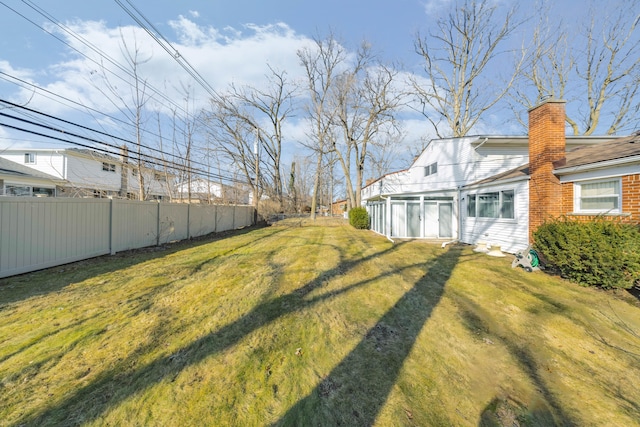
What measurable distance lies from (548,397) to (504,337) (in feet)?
3.65

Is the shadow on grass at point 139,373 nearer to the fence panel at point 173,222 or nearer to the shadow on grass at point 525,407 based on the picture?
the shadow on grass at point 525,407

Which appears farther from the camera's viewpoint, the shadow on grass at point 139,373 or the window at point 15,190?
the window at point 15,190

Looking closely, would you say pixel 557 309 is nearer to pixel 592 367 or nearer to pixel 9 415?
Answer: pixel 592 367

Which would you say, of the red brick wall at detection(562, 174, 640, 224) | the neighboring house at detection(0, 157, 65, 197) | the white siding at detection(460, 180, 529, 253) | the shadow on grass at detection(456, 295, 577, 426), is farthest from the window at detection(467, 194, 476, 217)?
the neighboring house at detection(0, 157, 65, 197)

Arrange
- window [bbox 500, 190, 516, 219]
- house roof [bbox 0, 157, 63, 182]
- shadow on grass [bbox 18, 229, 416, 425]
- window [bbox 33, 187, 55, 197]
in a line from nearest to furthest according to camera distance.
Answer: shadow on grass [bbox 18, 229, 416, 425] → window [bbox 500, 190, 516, 219] → house roof [bbox 0, 157, 63, 182] → window [bbox 33, 187, 55, 197]

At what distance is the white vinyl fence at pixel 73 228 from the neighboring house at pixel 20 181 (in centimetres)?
950

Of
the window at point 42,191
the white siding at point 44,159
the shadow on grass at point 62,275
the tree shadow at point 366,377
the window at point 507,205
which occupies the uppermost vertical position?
the white siding at point 44,159

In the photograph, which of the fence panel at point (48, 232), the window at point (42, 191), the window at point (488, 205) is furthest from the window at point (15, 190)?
the window at point (488, 205)

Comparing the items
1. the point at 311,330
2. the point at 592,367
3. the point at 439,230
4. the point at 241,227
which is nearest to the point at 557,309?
the point at 592,367

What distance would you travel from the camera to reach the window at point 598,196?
586 cm

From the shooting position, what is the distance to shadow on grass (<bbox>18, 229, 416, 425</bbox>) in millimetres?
2004

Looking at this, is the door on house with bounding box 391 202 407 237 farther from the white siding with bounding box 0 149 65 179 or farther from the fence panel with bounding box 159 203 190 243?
the white siding with bounding box 0 149 65 179

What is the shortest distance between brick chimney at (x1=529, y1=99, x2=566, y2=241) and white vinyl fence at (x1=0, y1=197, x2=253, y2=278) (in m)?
12.7

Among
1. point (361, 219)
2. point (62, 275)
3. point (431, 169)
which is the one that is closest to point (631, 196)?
point (431, 169)
